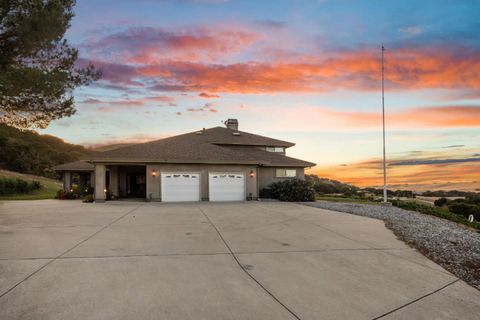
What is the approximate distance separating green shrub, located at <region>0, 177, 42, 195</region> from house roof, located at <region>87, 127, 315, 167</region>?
55.4ft

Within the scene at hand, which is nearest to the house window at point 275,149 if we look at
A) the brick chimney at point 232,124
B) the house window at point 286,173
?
the house window at point 286,173

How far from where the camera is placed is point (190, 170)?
19.6 m

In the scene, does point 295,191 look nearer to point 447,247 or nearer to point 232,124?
point 232,124

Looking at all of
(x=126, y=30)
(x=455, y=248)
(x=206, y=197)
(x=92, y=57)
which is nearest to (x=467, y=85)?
(x=455, y=248)

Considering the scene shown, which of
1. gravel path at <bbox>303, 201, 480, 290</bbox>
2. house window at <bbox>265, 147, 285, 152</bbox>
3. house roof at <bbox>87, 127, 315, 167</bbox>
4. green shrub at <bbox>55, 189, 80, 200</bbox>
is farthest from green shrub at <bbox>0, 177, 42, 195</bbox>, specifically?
gravel path at <bbox>303, 201, 480, 290</bbox>

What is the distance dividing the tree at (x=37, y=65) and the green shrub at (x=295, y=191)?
13977 millimetres

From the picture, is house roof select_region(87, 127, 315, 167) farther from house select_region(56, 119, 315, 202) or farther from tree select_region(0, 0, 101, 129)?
tree select_region(0, 0, 101, 129)

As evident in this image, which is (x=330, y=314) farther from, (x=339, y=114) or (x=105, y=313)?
(x=339, y=114)

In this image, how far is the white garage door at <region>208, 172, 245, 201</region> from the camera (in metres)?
20.0

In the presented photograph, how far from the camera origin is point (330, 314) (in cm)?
377

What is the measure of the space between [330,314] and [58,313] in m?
3.43

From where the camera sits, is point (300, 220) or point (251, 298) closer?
point (251, 298)

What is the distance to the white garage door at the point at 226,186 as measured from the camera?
20.0 meters

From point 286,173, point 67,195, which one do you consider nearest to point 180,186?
point 286,173
